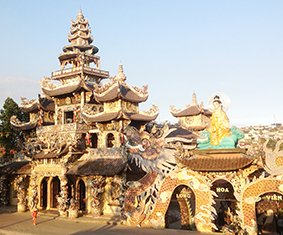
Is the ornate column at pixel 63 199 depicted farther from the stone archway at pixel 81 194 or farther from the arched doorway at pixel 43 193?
the arched doorway at pixel 43 193

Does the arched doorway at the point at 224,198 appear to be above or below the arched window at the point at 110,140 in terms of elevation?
below

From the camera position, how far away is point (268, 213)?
17.9 meters

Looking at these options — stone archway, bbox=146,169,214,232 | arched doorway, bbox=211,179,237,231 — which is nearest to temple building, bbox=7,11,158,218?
stone archway, bbox=146,169,214,232

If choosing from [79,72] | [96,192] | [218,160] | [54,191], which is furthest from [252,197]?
[79,72]

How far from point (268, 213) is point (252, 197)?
368cm

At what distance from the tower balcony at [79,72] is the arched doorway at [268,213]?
696 inches

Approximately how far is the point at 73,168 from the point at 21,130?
10.6 metres

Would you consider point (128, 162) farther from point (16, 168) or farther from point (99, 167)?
point (16, 168)

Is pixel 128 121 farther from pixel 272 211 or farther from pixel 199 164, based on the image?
pixel 272 211

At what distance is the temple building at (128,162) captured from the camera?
615 inches

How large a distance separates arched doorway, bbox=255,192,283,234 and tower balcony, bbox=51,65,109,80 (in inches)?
696

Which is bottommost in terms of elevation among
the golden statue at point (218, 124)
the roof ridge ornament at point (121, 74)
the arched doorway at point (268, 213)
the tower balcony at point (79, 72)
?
the arched doorway at point (268, 213)

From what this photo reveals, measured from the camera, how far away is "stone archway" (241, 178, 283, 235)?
577 inches

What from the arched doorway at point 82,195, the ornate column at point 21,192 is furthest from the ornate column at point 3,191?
the arched doorway at point 82,195
